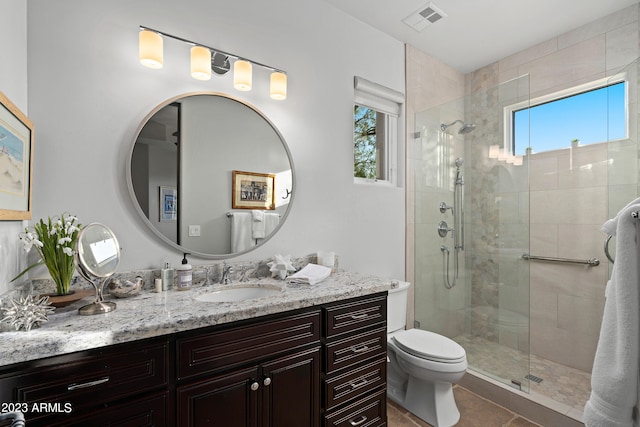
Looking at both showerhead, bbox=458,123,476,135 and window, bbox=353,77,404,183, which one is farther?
showerhead, bbox=458,123,476,135

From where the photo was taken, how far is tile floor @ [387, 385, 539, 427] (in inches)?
75.4

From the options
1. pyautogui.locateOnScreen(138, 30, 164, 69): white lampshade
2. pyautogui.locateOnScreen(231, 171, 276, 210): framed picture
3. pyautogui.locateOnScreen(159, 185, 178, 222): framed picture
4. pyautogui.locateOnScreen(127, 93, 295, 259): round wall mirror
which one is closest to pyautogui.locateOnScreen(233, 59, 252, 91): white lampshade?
pyautogui.locateOnScreen(127, 93, 295, 259): round wall mirror

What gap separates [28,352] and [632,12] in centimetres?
376

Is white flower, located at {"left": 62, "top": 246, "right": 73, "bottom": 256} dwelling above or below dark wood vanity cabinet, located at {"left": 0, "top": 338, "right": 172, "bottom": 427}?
above

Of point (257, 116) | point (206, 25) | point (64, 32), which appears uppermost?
point (206, 25)

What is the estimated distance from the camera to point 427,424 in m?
1.91

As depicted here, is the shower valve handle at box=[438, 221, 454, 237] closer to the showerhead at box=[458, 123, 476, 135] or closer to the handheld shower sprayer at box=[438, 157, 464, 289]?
the handheld shower sprayer at box=[438, 157, 464, 289]

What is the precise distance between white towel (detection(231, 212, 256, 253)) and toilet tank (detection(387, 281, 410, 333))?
3.48ft

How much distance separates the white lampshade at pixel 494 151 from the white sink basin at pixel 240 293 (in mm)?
2044

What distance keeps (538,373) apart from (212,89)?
120 inches

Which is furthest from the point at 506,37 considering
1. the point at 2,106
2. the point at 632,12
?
the point at 2,106

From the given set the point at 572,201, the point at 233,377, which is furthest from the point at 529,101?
the point at 233,377

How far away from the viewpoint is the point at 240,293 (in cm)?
163

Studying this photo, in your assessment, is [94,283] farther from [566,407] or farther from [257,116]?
[566,407]
